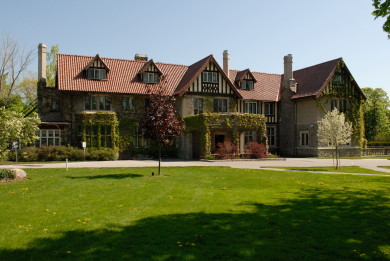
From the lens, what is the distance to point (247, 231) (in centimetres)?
705

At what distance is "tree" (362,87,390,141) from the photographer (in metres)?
61.3

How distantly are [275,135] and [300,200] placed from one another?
100ft

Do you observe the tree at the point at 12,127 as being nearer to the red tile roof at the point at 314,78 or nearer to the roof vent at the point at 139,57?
the roof vent at the point at 139,57

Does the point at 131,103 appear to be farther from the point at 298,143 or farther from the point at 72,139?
the point at 298,143

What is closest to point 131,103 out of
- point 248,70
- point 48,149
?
point 48,149

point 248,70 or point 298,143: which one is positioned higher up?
point 248,70

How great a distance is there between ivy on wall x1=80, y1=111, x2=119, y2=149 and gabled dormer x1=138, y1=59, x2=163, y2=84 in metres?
5.23

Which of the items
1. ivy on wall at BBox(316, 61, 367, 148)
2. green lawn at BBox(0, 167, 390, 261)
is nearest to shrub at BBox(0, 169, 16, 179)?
green lawn at BBox(0, 167, 390, 261)

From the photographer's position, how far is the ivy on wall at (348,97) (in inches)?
1427

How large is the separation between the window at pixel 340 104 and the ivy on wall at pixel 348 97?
1.19 ft

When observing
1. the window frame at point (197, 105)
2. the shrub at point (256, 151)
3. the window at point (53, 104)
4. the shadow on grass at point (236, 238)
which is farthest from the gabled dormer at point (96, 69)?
the shadow on grass at point (236, 238)

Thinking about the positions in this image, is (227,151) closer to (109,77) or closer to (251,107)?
(251,107)

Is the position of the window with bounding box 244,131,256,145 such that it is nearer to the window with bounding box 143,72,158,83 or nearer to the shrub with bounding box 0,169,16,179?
the window with bounding box 143,72,158,83

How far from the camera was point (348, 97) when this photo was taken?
1478 inches
